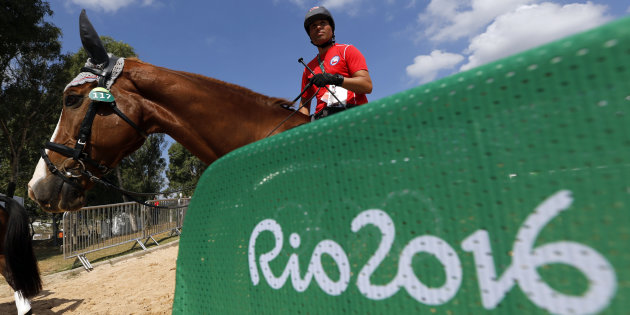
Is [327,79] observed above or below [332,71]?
below

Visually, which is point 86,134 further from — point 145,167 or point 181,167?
point 181,167

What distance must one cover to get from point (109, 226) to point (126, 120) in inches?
400

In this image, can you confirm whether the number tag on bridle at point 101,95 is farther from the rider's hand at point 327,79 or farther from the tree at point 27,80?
the tree at point 27,80

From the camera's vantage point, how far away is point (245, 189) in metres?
1.29

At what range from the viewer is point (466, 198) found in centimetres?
75

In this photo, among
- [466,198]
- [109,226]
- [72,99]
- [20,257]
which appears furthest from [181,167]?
[466,198]

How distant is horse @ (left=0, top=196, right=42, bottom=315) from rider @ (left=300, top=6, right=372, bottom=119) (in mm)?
4876

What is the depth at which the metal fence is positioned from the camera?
8930mm

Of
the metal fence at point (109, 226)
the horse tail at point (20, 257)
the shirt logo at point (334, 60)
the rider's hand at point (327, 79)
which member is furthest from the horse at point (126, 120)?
the metal fence at point (109, 226)

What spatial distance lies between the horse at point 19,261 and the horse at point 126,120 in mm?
3318

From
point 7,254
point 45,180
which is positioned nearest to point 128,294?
point 7,254

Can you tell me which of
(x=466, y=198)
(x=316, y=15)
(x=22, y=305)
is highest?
(x=316, y=15)

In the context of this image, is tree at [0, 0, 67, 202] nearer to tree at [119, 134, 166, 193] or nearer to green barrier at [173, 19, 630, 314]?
tree at [119, 134, 166, 193]

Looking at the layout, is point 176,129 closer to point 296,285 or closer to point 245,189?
point 245,189
